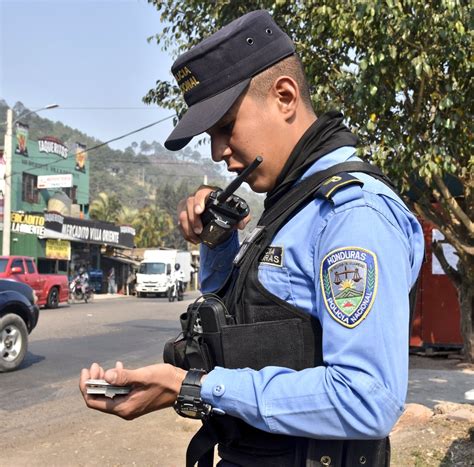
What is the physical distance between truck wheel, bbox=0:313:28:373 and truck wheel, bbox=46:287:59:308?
12.5 metres

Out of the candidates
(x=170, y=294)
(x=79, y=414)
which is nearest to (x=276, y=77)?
(x=79, y=414)

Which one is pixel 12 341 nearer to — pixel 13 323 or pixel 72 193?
pixel 13 323

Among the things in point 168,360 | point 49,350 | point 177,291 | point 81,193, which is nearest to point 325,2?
point 168,360

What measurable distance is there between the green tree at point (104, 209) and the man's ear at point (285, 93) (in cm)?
4801

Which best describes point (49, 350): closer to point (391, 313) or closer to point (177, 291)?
point (391, 313)

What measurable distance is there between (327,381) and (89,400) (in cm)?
55

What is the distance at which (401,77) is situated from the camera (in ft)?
19.2

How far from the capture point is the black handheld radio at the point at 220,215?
184cm

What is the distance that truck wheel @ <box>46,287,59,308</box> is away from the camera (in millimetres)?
21047

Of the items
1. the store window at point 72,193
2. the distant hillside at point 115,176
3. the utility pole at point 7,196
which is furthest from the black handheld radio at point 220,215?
the distant hillside at point 115,176

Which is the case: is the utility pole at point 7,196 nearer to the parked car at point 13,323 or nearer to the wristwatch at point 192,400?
the parked car at point 13,323

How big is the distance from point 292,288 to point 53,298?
20879 mm

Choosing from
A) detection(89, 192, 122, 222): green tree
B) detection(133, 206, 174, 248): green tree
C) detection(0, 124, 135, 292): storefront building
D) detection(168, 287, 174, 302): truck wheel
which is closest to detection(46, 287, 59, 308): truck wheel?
detection(168, 287, 174, 302): truck wheel

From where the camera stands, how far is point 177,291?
28.4 m
